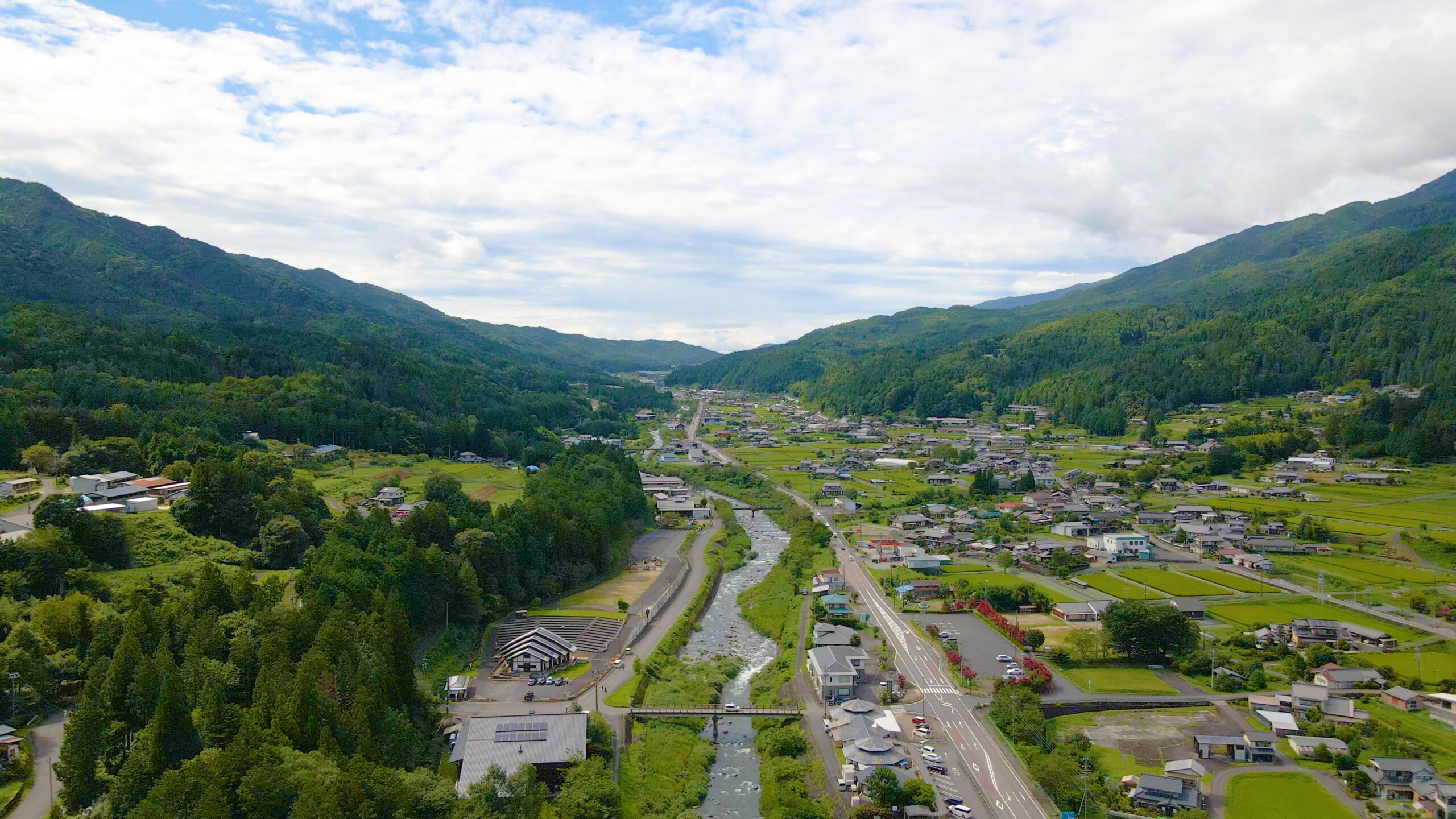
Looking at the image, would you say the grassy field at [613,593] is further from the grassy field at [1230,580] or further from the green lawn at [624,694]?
the grassy field at [1230,580]

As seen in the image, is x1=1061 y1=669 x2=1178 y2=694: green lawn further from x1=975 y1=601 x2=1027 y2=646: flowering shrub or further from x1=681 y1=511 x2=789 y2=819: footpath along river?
x1=681 y1=511 x2=789 y2=819: footpath along river

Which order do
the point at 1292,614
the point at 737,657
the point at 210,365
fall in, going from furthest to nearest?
the point at 210,365
the point at 1292,614
the point at 737,657

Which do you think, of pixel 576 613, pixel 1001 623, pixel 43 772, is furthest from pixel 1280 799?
pixel 43 772

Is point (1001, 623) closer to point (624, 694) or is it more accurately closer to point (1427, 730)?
point (1427, 730)

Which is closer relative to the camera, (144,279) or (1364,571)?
(1364,571)

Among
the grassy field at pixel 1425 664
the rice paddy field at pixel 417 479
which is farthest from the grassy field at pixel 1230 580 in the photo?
the rice paddy field at pixel 417 479

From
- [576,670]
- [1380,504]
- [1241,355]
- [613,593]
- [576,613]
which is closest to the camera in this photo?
[576,670]
